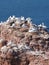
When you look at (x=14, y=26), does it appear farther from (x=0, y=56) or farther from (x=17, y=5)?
(x=17, y=5)

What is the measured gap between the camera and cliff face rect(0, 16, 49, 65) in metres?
4.75

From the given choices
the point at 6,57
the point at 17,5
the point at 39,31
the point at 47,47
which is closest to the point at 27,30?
the point at 39,31

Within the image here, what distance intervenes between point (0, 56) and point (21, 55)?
0.26 m

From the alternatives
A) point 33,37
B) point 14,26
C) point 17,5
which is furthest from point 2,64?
point 17,5

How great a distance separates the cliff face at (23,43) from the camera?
4750mm

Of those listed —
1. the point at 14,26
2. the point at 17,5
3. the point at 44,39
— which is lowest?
the point at 44,39

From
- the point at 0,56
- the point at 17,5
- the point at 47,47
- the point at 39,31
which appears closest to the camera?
the point at 0,56

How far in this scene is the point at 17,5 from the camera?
17.9 m

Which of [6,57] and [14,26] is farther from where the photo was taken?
[14,26]

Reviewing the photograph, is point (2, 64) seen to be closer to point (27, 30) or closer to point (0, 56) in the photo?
point (0, 56)

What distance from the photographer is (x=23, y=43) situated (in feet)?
16.9

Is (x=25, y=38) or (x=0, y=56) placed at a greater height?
(x=25, y=38)

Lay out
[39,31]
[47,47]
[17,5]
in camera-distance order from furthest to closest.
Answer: [17,5], [39,31], [47,47]

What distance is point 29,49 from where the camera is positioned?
495 centimetres
